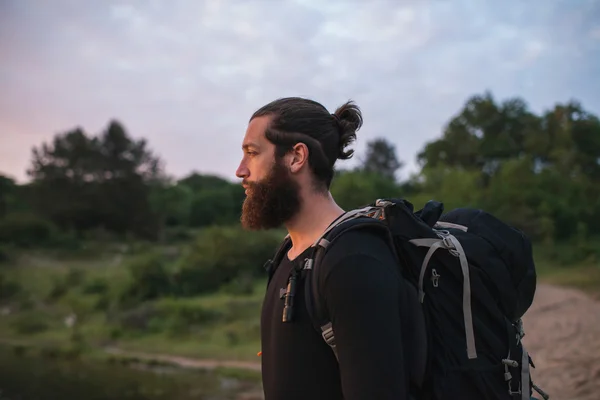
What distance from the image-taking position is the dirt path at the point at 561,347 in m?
9.03

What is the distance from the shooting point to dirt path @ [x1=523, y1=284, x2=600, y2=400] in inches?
353

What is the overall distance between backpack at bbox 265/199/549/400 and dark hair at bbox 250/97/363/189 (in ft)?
0.72

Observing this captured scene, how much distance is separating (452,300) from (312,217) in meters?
0.51

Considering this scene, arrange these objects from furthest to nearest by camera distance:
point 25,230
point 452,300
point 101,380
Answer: point 25,230 → point 101,380 → point 452,300

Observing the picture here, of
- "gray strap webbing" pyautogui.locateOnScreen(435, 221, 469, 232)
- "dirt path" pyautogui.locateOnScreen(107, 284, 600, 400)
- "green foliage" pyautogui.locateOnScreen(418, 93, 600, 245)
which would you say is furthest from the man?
"green foliage" pyautogui.locateOnScreen(418, 93, 600, 245)

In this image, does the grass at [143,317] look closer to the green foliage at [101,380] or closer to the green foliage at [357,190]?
the green foliage at [101,380]

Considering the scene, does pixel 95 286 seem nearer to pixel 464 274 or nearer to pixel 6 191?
pixel 6 191

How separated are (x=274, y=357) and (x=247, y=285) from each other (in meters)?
20.3

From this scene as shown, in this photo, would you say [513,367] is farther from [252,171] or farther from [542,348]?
[542,348]

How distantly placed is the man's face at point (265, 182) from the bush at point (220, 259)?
830 inches

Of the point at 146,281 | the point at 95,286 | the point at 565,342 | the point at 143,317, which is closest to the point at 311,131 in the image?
the point at 565,342

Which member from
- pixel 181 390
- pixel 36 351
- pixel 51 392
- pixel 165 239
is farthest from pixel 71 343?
pixel 165 239

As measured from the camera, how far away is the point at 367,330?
1.46 metres

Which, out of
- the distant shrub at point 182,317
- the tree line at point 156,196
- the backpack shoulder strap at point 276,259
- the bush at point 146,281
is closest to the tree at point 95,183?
the tree line at point 156,196
